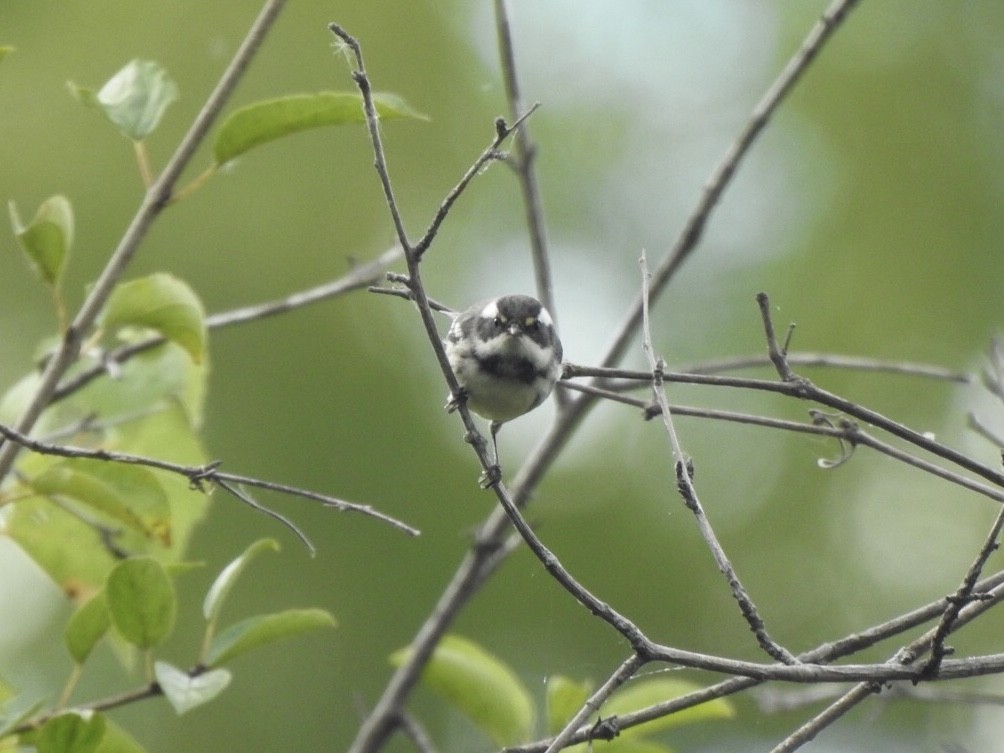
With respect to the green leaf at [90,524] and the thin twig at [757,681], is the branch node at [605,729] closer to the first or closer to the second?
the thin twig at [757,681]

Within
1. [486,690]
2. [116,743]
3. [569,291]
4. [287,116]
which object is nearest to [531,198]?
[287,116]

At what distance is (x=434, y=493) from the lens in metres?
7.02

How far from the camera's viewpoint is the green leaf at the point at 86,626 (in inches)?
87.8

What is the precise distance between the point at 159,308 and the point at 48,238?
10.3 inches

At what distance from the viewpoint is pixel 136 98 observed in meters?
2.50

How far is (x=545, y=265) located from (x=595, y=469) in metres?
4.02

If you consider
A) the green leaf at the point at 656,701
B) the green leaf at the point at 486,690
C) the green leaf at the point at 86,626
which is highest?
the green leaf at the point at 656,701

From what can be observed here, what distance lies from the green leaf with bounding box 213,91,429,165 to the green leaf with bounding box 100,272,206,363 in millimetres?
277

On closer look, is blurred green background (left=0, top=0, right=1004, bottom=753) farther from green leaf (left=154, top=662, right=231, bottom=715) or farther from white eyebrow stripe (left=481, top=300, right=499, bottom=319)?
green leaf (left=154, top=662, right=231, bottom=715)

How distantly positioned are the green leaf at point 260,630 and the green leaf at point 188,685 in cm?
6

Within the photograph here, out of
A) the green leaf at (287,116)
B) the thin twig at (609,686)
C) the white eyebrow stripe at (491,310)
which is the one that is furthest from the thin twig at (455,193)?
the white eyebrow stripe at (491,310)

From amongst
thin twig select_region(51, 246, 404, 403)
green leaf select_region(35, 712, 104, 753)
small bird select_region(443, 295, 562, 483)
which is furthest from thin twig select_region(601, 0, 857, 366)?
green leaf select_region(35, 712, 104, 753)

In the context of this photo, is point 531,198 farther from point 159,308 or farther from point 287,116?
point 159,308

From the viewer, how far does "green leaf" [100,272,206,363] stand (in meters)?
2.46
